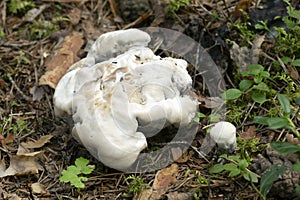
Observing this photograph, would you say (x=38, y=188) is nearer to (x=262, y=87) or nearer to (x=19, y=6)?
(x=262, y=87)

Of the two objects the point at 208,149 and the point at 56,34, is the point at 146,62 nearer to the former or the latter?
the point at 208,149

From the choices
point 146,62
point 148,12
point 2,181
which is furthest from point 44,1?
point 2,181

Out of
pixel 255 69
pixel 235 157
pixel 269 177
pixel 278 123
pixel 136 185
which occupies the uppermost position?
pixel 278 123

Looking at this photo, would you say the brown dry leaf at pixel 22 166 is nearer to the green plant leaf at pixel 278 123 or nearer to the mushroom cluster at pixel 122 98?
the mushroom cluster at pixel 122 98

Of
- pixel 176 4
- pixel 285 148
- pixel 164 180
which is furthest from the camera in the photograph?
pixel 176 4

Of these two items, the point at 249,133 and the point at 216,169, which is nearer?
the point at 216,169

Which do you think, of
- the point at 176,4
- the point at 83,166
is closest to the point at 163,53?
the point at 176,4
